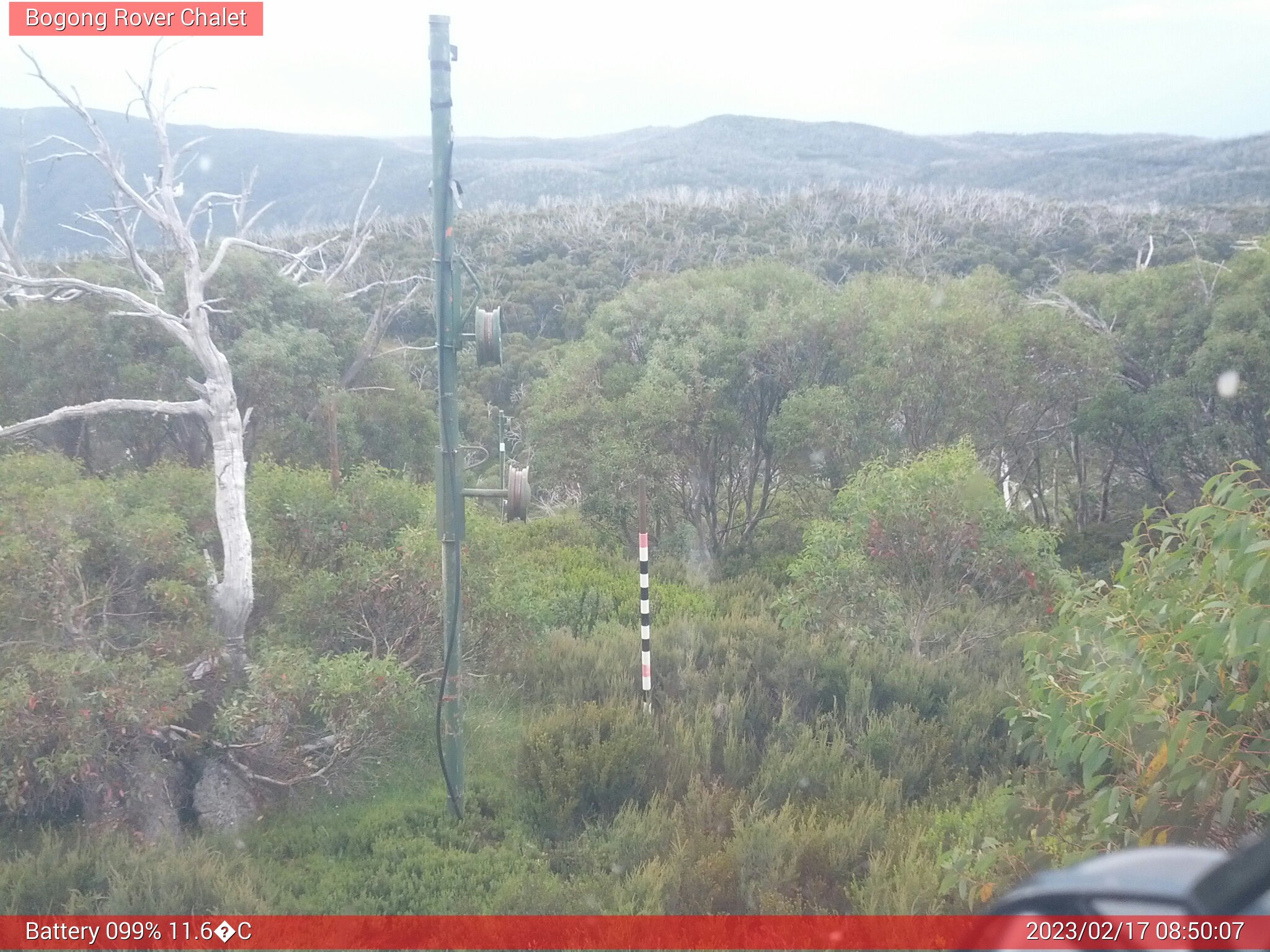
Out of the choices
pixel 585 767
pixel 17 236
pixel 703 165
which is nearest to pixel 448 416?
pixel 585 767

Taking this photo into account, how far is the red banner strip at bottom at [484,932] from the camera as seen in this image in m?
4.11

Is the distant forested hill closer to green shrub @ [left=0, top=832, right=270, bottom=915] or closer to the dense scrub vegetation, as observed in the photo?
the dense scrub vegetation

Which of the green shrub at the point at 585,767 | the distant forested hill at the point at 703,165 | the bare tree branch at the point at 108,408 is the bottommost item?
the green shrub at the point at 585,767

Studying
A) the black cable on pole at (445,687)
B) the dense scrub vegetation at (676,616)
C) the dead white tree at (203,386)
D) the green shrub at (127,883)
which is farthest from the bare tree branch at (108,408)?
the green shrub at (127,883)

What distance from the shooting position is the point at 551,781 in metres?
5.81

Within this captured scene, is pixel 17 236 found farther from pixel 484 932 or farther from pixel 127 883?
pixel 484 932

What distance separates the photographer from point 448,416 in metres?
5.62

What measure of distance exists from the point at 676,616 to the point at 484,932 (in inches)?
209

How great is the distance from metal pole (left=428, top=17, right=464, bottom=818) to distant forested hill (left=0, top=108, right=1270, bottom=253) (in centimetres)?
2789

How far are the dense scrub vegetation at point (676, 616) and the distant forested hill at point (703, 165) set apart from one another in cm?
2234

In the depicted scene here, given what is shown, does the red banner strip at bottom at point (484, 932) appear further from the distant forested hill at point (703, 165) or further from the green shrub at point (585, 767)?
the distant forested hill at point (703, 165)

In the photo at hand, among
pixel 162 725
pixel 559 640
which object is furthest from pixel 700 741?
pixel 162 725

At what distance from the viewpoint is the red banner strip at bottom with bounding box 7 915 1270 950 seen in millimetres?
4109

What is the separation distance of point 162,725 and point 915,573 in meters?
6.58
